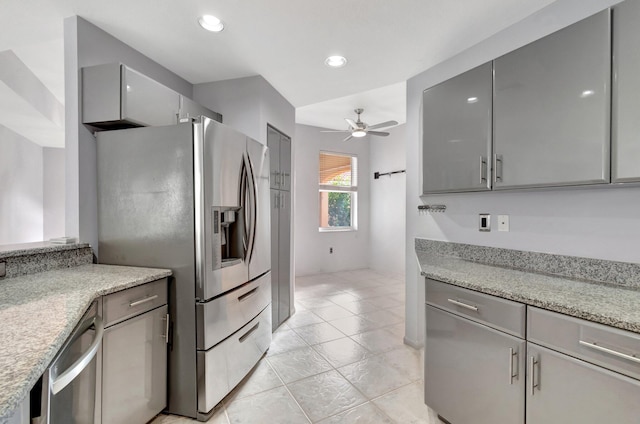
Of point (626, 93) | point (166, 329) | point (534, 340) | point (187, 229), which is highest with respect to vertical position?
point (626, 93)

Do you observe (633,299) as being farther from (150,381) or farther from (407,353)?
Answer: (150,381)

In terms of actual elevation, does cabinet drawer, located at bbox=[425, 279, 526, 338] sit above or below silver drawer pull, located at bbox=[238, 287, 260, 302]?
above

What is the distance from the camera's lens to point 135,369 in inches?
62.0

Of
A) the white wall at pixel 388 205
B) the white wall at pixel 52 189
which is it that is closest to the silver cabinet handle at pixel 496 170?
the white wall at pixel 388 205

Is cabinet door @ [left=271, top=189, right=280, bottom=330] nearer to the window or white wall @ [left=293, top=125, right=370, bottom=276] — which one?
white wall @ [left=293, top=125, right=370, bottom=276]

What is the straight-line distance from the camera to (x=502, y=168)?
1.71 metres

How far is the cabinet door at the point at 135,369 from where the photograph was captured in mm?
1447

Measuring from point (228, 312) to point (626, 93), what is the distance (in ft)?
7.89

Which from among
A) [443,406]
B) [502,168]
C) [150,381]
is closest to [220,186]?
[150,381]

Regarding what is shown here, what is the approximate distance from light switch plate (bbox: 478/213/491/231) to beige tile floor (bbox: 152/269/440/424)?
1231 millimetres

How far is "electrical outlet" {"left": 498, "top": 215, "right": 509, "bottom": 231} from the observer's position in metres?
1.99

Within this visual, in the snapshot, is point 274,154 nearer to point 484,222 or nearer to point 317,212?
point 484,222

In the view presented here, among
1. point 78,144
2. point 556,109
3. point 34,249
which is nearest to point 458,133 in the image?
point 556,109

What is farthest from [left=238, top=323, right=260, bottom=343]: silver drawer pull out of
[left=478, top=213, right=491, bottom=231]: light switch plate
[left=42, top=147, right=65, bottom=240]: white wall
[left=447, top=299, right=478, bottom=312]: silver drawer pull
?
[left=42, top=147, right=65, bottom=240]: white wall
